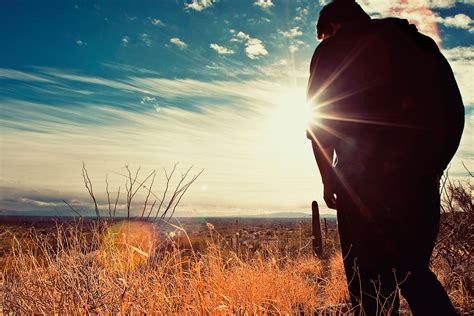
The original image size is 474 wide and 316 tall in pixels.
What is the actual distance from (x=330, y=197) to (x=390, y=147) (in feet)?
1.47

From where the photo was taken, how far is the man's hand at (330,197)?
2166 mm

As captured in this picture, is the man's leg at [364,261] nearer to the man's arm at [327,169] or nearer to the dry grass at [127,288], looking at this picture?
the man's arm at [327,169]

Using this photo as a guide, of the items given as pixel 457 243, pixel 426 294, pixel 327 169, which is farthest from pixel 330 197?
pixel 457 243

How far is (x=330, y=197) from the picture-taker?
86.6 inches

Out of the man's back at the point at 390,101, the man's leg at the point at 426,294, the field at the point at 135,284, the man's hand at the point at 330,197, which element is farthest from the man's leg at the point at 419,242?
the field at the point at 135,284

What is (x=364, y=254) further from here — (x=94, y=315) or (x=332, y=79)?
(x=94, y=315)

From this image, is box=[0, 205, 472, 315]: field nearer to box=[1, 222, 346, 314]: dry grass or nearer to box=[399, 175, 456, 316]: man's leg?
box=[1, 222, 346, 314]: dry grass

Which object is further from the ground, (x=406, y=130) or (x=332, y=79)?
(x=332, y=79)

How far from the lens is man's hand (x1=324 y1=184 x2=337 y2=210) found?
217 cm

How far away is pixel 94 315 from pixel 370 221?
5.30 feet

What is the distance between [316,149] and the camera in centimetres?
221

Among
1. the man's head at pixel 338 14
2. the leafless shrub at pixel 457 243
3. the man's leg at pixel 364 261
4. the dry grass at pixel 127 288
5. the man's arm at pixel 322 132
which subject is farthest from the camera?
the leafless shrub at pixel 457 243

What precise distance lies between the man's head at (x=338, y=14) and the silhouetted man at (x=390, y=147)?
20 cm

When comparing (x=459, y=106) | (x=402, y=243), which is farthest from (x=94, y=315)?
(x=459, y=106)
